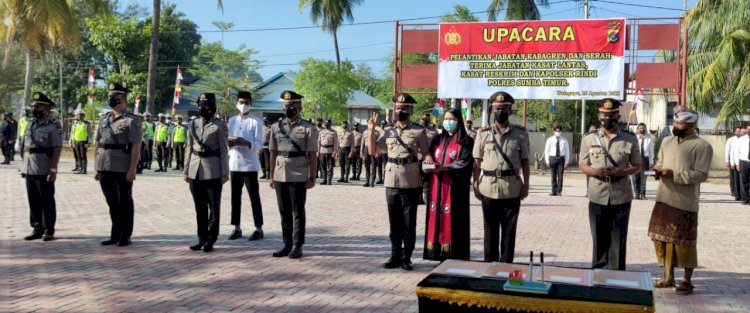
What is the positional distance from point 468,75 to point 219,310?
16.6m

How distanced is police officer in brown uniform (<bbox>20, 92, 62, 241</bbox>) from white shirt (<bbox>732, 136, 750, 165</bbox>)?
14.7 meters

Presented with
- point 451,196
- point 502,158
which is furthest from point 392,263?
point 502,158

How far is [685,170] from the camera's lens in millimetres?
6285

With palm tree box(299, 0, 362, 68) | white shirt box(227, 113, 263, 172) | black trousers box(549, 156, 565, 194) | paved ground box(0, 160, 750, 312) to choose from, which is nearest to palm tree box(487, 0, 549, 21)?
palm tree box(299, 0, 362, 68)

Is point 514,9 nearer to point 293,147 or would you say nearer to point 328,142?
point 328,142

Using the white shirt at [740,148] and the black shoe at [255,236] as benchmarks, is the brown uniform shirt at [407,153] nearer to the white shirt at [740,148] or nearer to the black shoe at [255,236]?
the black shoe at [255,236]

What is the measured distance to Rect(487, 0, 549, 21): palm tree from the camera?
3275cm

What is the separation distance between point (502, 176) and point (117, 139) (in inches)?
186

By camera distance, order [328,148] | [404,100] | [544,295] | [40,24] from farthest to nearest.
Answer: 1. [40,24]
2. [328,148]
3. [404,100]
4. [544,295]

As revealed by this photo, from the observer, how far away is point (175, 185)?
16953 mm

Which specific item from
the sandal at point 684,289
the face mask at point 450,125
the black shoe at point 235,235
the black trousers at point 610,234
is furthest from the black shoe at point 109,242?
the sandal at point 684,289

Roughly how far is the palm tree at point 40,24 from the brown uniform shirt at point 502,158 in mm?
18257

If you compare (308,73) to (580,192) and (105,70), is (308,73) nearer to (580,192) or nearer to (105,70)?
(105,70)

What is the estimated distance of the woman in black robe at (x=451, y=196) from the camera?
22.5 ft
